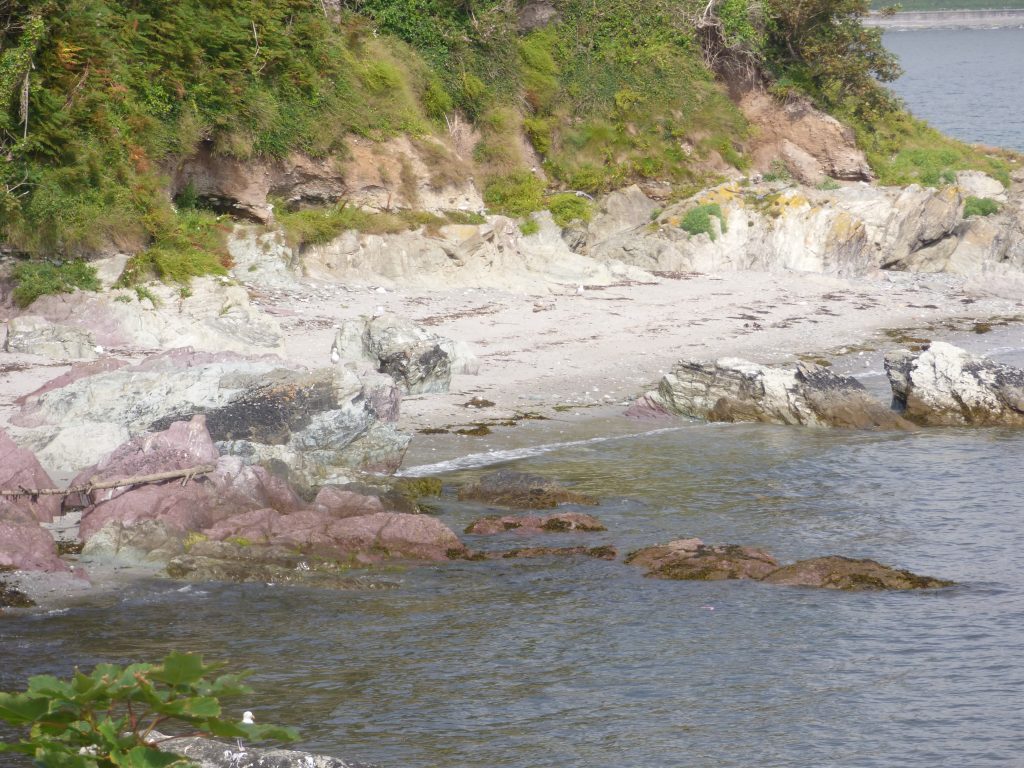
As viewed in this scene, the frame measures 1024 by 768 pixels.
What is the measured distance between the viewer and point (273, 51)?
23.1 metres

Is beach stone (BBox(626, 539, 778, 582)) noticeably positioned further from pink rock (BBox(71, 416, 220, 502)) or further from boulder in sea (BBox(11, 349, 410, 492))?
pink rock (BBox(71, 416, 220, 502))

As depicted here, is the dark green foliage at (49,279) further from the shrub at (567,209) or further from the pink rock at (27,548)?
the shrub at (567,209)

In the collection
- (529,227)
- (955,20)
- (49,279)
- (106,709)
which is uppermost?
(955,20)

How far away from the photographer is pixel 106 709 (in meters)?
3.71

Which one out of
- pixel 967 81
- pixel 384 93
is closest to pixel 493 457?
pixel 384 93

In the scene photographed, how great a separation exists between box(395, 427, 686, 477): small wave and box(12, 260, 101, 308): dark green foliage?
6867 millimetres

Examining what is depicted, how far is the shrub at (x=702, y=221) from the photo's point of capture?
26.6 metres

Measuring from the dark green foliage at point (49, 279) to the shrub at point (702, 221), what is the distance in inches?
521

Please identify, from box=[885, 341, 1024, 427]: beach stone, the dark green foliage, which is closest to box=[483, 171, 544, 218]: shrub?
the dark green foliage

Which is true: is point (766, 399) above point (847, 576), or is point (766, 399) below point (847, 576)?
above

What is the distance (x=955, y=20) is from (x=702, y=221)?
123758mm

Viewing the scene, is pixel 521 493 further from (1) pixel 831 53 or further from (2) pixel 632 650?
(1) pixel 831 53

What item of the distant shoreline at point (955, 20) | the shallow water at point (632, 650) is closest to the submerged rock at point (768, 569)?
the shallow water at point (632, 650)

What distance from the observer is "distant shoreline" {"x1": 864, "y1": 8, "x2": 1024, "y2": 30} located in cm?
13412
